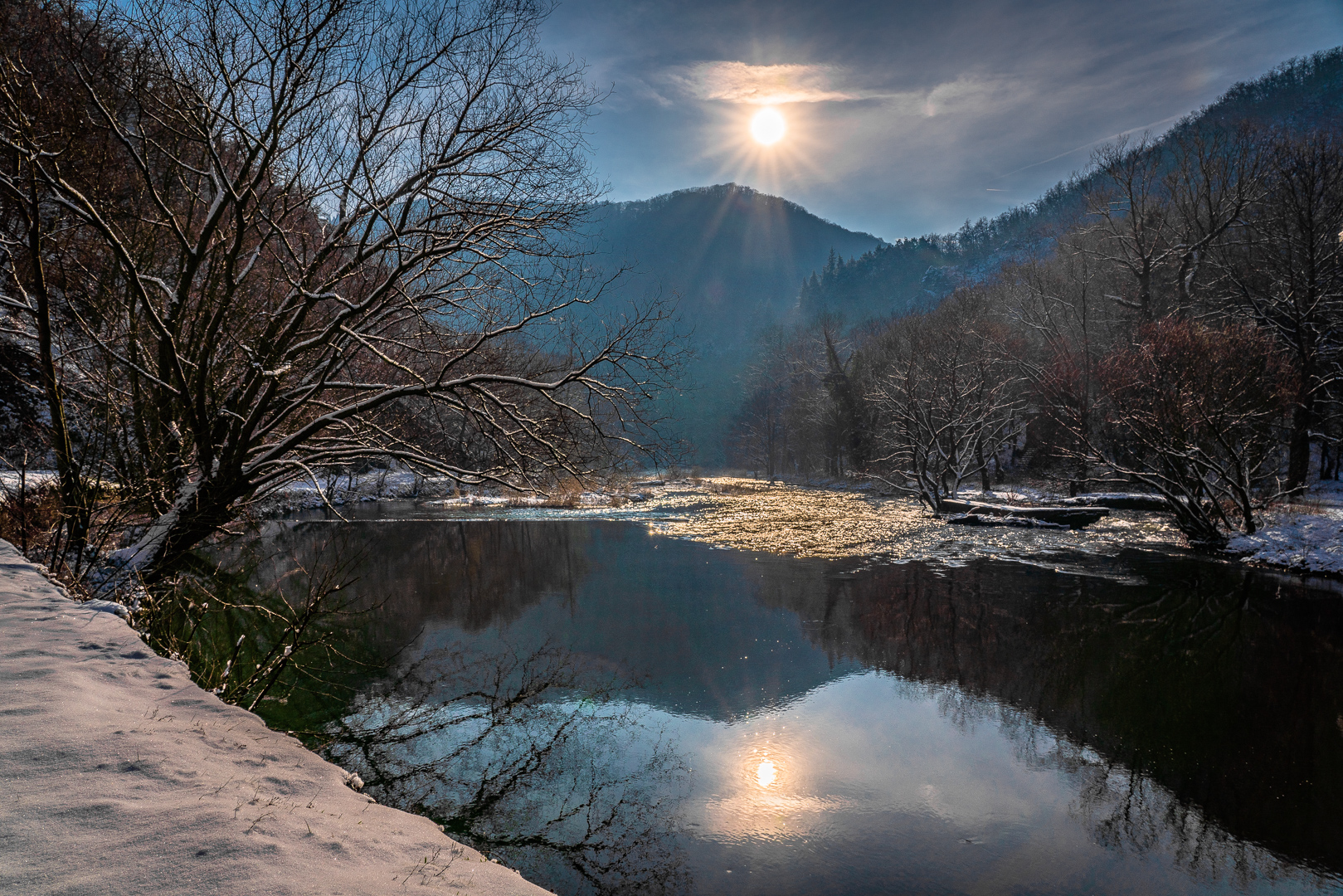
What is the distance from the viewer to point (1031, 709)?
7.23m

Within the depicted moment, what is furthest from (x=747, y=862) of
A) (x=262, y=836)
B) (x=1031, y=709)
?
(x=1031, y=709)

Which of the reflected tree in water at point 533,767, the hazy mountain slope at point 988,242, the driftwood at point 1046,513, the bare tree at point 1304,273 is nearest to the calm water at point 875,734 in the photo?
the reflected tree in water at point 533,767

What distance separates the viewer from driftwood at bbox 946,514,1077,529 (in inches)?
819

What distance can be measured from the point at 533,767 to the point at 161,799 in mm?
3498

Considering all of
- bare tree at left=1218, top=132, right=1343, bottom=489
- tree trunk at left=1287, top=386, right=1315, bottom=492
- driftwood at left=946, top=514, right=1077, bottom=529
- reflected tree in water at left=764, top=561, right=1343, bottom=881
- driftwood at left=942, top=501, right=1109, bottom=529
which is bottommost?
reflected tree in water at left=764, top=561, right=1343, bottom=881

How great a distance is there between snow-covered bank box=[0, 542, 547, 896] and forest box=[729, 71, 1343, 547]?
714 inches

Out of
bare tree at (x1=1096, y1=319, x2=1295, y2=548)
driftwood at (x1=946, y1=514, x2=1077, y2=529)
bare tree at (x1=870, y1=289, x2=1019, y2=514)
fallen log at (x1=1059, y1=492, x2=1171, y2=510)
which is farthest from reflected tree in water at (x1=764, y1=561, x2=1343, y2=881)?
bare tree at (x1=870, y1=289, x2=1019, y2=514)

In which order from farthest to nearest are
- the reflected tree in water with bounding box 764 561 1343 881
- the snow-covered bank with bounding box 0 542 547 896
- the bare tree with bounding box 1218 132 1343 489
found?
the bare tree with bounding box 1218 132 1343 489
the reflected tree in water with bounding box 764 561 1343 881
the snow-covered bank with bounding box 0 542 547 896

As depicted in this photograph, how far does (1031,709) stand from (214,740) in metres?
7.77

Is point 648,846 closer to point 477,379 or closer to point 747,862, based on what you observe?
point 747,862

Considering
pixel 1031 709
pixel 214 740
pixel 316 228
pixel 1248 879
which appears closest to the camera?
pixel 214 740

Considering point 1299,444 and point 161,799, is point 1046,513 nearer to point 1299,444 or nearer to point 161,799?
point 1299,444

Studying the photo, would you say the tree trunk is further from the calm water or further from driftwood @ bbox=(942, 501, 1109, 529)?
the calm water

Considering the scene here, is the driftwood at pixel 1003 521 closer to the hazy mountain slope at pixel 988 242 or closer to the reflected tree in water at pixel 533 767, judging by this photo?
the reflected tree in water at pixel 533 767
